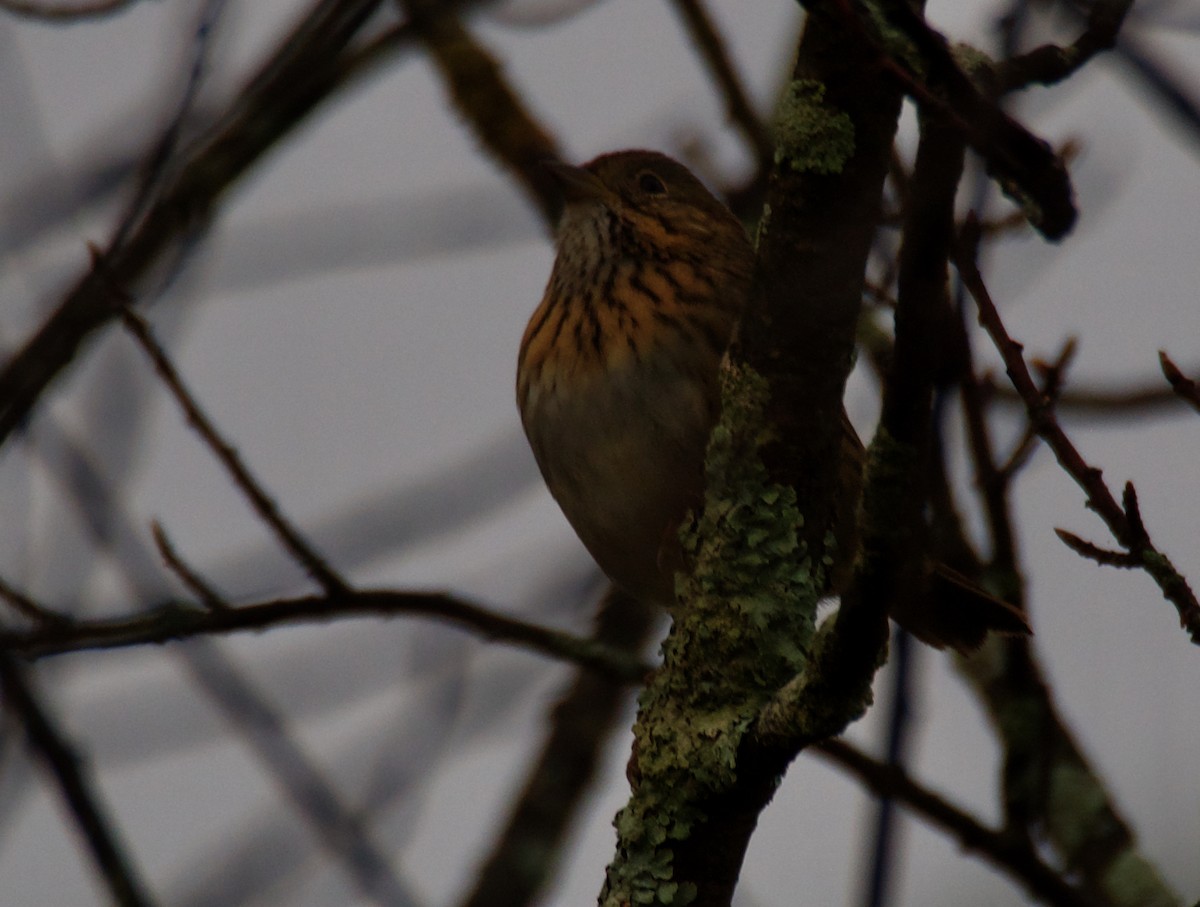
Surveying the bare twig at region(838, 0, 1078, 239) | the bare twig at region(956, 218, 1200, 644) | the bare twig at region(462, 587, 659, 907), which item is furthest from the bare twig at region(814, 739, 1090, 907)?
the bare twig at region(838, 0, 1078, 239)

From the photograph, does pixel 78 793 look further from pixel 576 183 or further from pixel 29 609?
pixel 576 183

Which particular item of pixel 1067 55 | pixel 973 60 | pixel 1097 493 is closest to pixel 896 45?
pixel 973 60

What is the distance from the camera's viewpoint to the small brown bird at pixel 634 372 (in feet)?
14.8

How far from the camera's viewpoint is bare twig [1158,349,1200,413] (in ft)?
9.74

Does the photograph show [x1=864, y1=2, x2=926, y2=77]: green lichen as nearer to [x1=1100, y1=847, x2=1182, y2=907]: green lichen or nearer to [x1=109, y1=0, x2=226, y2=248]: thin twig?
[x1=109, y1=0, x2=226, y2=248]: thin twig

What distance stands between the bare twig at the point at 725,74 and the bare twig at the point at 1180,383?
3.38 meters

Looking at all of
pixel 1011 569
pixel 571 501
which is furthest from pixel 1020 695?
pixel 571 501

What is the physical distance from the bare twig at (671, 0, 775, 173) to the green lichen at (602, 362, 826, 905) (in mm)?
3001

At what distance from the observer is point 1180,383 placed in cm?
299

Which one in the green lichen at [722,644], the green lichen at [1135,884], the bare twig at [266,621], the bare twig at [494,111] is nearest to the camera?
the green lichen at [722,644]

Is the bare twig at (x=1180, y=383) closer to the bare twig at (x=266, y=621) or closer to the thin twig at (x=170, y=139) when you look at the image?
the bare twig at (x=266, y=621)

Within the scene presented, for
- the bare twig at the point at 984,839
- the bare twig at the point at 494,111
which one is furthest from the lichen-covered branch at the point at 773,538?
the bare twig at the point at 494,111

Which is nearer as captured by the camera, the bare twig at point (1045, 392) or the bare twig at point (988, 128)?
the bare twig at point (988, 128)

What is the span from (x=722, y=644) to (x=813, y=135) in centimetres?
119
